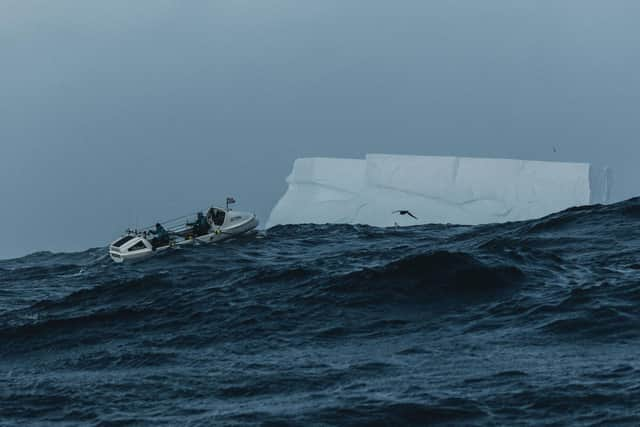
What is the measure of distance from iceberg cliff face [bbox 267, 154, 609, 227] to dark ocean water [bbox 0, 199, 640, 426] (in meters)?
7.35

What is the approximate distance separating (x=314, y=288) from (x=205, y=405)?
9.25 m

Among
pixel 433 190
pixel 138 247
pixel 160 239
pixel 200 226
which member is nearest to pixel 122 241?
pixel 138 247

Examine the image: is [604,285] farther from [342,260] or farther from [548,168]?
[548,168]

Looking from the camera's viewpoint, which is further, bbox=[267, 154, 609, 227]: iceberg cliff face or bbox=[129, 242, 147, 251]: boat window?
bbox=[267, 154, 609, 227]: iceberg cliff face

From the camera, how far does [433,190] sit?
3994cm

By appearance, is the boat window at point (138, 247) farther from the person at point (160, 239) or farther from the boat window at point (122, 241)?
the boat window at point (122, 241)

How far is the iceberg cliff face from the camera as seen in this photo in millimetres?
38062

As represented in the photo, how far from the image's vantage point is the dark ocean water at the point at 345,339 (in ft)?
46.7

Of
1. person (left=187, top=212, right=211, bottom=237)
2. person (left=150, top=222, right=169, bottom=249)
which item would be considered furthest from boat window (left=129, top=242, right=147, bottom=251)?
person (left=187, top=212, right=211, bottom=237)

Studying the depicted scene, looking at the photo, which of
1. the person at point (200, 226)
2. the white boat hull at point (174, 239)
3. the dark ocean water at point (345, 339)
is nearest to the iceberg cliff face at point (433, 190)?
the white boat hull at point (174, 239)

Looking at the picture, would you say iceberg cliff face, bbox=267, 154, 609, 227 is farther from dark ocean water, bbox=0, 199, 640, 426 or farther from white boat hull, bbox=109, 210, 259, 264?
dark ocean water, bbox=0, 199, 640, 426

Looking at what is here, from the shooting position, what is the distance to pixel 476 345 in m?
17.2

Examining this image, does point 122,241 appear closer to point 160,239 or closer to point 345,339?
point 160,239

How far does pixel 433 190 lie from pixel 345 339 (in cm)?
2209
